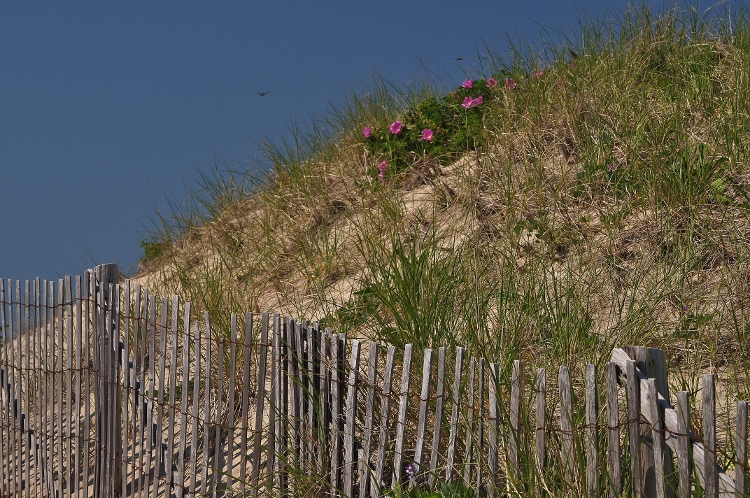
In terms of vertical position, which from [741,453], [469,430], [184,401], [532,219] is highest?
[532,219]

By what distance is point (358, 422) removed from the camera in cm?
406

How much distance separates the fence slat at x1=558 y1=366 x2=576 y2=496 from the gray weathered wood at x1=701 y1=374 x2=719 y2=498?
0.46m

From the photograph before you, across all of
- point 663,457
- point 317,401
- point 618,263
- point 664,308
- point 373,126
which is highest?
point 373,126

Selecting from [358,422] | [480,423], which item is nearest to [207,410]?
[358,422]

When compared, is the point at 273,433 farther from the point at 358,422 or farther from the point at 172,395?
the point at 172,395

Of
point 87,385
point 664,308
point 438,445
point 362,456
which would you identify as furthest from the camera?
point 87,385

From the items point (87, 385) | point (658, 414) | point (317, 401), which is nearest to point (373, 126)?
point (87, 385)

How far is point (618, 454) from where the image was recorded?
2.82 metres

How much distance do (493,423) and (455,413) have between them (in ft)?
0.67

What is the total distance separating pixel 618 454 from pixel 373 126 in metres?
6.19

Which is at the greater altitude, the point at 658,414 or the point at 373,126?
the point at 373,126

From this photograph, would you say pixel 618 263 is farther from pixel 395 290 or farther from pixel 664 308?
pixel 395 290

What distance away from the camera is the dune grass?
A: 4531 millimetres

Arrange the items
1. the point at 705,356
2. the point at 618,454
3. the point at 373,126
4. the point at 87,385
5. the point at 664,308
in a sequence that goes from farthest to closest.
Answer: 1. the point at 373,126
2. the point at 87,385
3. the point at 664,308
4. the point at 705,356
5. the point at 618,454
